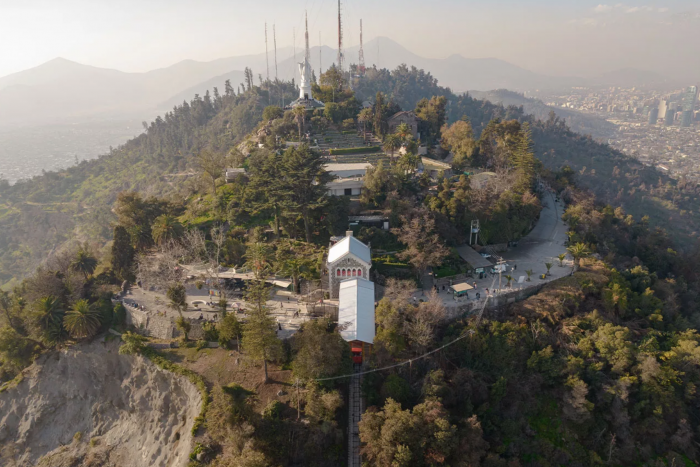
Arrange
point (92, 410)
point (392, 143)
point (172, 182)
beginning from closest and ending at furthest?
point (92, 410) → point (392, 143) → point (172, 182)

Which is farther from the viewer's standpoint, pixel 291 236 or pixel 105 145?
pixel 105 145

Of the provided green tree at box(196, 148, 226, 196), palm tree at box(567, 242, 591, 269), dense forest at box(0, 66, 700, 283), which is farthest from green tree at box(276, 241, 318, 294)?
dense forest at box(0, 66, 700, 283)

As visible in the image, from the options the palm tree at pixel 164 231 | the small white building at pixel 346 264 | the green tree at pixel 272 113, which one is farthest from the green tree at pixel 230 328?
the green tree at pixel 272 113

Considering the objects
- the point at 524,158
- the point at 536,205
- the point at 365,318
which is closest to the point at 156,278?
the point at 365,318

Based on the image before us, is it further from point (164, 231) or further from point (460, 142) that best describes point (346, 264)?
point (460, 142)

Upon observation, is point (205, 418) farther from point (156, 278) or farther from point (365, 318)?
point (156, 278)

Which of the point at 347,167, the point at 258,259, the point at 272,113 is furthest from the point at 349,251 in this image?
the point at 272,113
